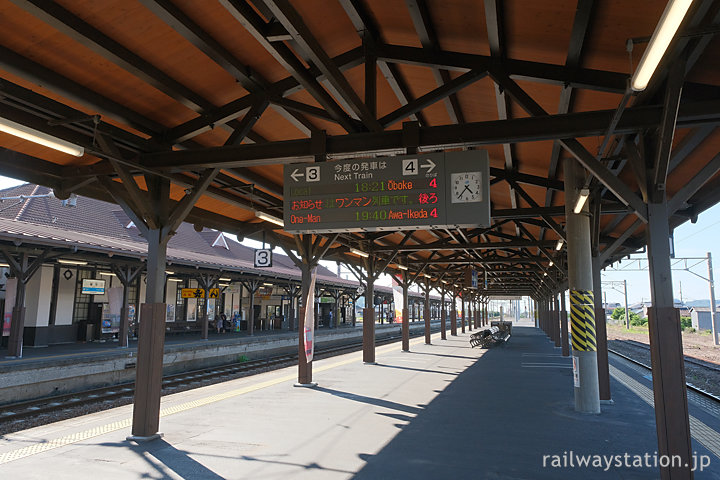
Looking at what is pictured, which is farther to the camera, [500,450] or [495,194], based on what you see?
[495,194]

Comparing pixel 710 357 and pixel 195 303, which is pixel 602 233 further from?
pixel 195 303

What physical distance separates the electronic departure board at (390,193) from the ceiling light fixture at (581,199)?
2240 millimetres

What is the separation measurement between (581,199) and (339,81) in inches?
175

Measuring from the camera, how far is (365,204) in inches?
Result: 206

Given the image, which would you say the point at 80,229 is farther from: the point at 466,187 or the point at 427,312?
the point at 466,187

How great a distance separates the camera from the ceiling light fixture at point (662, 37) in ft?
7.69

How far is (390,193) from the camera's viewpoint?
203 inches

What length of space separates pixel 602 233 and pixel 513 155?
248 inches

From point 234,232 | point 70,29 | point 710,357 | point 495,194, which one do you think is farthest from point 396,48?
point 710,357

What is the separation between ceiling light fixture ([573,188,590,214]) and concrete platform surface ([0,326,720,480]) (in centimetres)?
342

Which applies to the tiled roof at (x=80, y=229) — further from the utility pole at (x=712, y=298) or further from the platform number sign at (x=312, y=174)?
the utility pole at (x=712, y=298)

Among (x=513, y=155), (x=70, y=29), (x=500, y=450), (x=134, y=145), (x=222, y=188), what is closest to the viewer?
(x=70, y=29)

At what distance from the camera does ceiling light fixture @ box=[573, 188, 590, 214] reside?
6.35m

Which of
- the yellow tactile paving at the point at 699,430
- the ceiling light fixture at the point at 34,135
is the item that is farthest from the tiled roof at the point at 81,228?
the yellow tactile paving at the point at 699,430
